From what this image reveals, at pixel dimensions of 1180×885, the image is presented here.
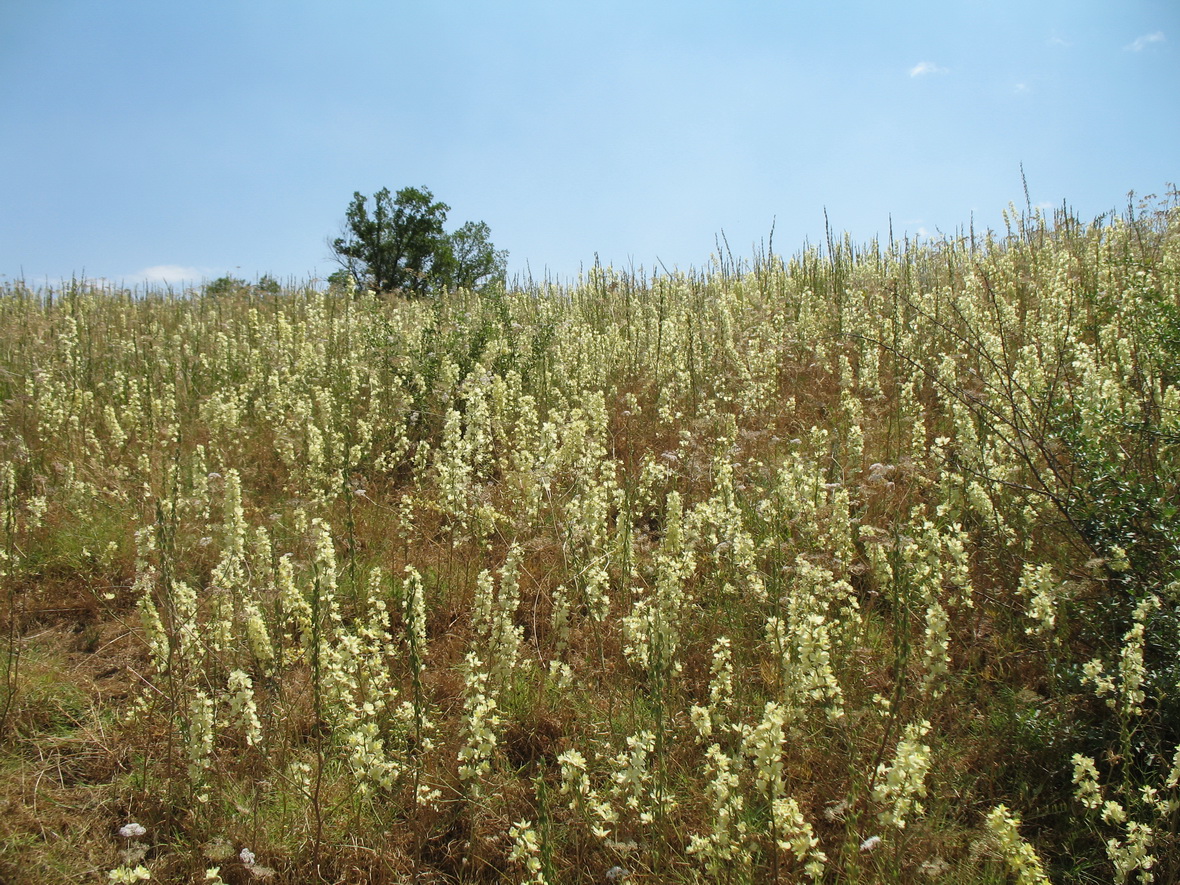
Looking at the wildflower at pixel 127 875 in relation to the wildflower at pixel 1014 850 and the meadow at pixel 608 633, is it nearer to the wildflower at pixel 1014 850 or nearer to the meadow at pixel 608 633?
the meadow at pixel 608 633

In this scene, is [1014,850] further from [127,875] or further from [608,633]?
[127,875]

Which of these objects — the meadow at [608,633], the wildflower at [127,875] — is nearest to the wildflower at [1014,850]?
the meadow at [608,633]

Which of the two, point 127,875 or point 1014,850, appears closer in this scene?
point 1014,850

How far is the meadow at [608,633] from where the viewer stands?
84.4 inches

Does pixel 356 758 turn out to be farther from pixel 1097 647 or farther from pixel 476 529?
pixel 1097 647

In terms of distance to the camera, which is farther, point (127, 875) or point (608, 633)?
point (608, 633)

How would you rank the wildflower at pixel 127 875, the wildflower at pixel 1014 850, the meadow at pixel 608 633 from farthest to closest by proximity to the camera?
the meadow at pixel 608 633 < the wildflower at pixel 127 875 < the wildflower at pixel 1014 850

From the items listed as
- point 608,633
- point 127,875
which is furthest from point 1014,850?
point 127,875

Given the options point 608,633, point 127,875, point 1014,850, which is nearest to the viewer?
point 1014,850

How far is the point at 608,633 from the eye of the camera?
332 cm

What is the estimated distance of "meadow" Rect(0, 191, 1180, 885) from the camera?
2.14 metres

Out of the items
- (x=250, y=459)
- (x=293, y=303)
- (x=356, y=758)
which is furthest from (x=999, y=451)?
(x=293, y=303)

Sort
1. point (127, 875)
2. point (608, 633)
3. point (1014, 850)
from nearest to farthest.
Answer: point (1014, 850) < point (127, 875) < point (608, 633)

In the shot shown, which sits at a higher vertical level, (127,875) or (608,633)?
(608,633)
